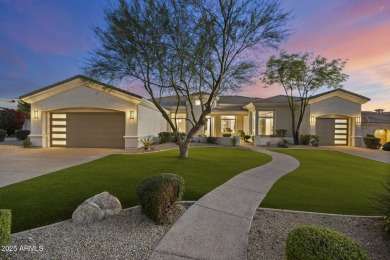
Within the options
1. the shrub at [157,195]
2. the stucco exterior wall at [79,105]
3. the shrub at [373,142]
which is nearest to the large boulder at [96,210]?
the shrub at [157,195]

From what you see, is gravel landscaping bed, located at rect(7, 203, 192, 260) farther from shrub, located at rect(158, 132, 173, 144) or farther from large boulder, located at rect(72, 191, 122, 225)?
shrub, located at rect(158, 132, 173, 144)

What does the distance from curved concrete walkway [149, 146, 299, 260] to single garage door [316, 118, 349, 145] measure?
60.1 ft

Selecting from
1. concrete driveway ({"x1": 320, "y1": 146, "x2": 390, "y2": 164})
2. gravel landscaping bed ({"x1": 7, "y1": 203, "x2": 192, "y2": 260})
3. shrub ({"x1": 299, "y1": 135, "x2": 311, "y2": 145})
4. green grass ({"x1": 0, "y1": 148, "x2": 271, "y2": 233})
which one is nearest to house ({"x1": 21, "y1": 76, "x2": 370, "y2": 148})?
shrub ({"x1": 299, "y1": 135, "x2": 311, "y2": 145})

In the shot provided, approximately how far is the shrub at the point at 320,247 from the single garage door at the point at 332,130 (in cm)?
2156

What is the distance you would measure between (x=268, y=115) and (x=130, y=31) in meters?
16.6

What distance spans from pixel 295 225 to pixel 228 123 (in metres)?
22.0

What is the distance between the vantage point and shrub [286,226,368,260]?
215 cm

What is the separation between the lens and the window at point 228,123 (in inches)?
1001

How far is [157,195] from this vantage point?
12.9 ft

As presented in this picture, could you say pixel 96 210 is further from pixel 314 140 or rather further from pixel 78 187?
pixel 314 140

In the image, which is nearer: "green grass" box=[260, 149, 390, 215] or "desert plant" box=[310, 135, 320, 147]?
"green grass" box=[260, 149, 390, 215]

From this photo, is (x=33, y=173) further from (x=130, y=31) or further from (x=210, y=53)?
(x=210, y=53)

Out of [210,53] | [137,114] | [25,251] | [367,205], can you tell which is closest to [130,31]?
[210,53]

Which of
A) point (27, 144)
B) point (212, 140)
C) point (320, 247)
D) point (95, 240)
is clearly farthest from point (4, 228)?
point (212, 140)
